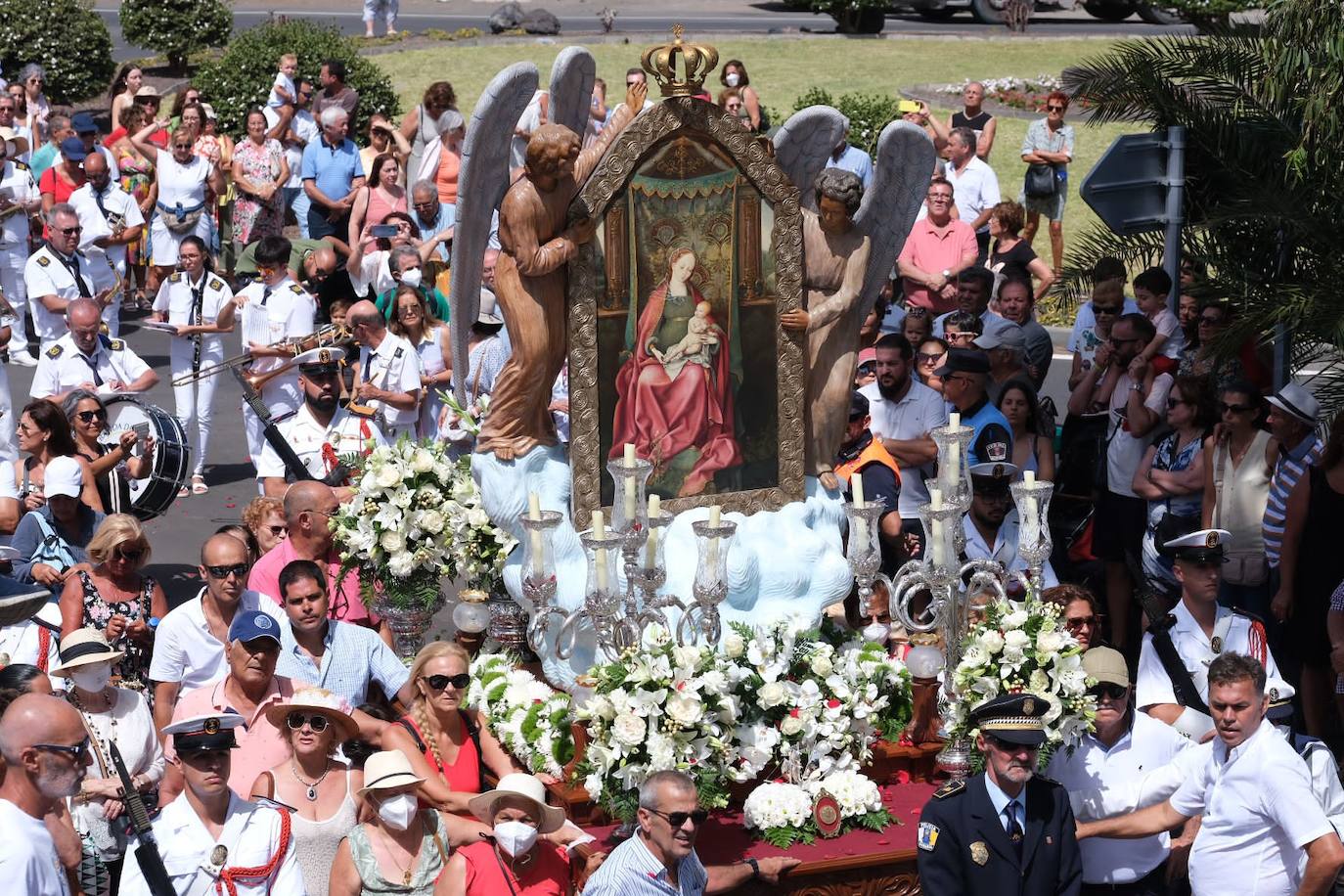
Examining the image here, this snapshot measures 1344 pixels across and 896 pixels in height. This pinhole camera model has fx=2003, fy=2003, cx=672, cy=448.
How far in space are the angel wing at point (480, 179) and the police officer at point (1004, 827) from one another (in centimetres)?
377

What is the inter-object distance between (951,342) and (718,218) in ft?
11.3

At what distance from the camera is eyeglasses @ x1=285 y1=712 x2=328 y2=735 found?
26.2 ft

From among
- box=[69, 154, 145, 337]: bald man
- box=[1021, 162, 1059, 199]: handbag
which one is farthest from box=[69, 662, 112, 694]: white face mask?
box=[1021, 162, 1059, 199]: handbag

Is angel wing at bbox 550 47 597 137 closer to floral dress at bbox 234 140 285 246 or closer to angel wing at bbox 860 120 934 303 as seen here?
angel wing at bbox 860 120 934 303

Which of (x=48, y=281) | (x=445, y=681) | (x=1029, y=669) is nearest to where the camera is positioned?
(x=1029, y=669)

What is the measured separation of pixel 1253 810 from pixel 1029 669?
1290 millimetres

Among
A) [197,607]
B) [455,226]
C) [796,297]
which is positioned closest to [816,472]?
[796,297]

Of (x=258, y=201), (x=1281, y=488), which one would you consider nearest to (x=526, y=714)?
(x=1281, y=488)

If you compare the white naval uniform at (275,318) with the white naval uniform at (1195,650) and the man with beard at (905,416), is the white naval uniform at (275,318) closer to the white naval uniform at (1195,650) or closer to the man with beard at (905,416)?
the man with beard at (905,416)

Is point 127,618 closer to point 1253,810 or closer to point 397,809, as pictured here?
point 397,809

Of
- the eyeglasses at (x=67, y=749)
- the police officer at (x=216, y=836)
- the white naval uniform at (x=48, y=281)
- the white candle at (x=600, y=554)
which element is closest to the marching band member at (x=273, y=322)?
the white naval uniform at (x=48, y=281)

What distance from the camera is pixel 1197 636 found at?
351 inches

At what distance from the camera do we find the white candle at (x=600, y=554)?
333 inches

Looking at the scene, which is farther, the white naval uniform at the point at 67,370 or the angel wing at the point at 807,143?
the white naval uniform at the point at 67,370
